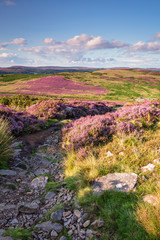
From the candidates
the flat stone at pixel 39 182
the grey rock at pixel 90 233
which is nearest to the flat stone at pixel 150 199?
the grey rock at pixel 90 233

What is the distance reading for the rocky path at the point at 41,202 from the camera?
3.23 metres

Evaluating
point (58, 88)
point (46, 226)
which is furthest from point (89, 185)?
point (58, 88)

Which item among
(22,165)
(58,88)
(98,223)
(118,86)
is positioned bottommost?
(22,165)

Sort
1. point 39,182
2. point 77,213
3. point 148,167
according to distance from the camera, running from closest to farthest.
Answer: point 77,213 → point 148,167 → point 39,182

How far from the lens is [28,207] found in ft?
12.7

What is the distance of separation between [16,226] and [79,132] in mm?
4891

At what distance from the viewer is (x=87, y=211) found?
11.6 ft

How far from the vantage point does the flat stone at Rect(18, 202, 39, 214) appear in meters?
3.80

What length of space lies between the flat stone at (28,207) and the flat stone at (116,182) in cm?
149

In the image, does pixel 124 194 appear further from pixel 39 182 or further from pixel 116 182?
pixel 39 182

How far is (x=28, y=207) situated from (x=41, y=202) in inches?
16.3

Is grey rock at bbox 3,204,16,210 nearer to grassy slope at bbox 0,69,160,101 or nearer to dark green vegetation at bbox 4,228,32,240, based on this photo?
dark green vegetation at bbox 4,228,32,240

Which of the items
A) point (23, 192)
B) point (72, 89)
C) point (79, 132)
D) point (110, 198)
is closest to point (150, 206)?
point (110, 198)

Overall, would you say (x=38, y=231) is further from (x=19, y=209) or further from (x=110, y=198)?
(x=110, y=198)
